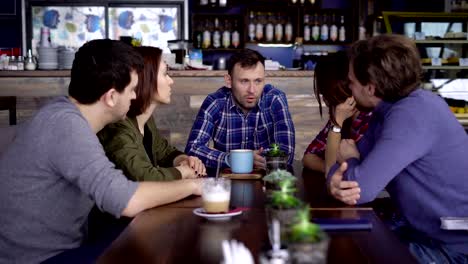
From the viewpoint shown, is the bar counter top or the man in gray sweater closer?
the man in gray sweater

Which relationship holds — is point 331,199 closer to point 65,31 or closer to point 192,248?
point 192,248

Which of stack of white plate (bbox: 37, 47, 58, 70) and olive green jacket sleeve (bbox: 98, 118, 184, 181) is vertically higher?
stack of white plate (bbox: 37, 47, 58, 70)

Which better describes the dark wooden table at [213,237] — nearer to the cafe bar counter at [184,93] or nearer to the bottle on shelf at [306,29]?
the cafe bar counter at [184,93]

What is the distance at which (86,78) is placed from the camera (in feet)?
6.64

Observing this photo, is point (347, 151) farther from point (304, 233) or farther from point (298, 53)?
point (298, 53)

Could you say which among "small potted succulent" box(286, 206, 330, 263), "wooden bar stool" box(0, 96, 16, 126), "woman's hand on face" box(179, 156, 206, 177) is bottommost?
"woman's hand on face" box(179, 156, 206, 177)

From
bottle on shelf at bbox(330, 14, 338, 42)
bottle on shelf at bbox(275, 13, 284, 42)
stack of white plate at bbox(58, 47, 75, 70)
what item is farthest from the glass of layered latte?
bottle on shelf at bbox(330, 14, 338, 42)

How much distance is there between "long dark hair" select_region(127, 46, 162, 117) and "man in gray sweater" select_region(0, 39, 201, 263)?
478mm

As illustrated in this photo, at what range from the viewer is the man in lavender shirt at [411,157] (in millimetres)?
1938

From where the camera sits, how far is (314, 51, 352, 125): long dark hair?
264 centimetres

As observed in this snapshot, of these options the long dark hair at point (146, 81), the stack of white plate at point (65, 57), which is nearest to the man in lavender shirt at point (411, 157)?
the long dark hair at point (146, 81)

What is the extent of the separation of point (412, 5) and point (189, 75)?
16.0 ft

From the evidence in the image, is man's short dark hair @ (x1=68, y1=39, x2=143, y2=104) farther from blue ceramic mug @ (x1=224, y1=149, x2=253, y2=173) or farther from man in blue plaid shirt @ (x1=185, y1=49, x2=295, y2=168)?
man in blue plaid shirt @ (x1=185, y1=49, x2=295, y2=168)

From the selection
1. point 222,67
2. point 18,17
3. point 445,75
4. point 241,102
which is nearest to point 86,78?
point 241,102
